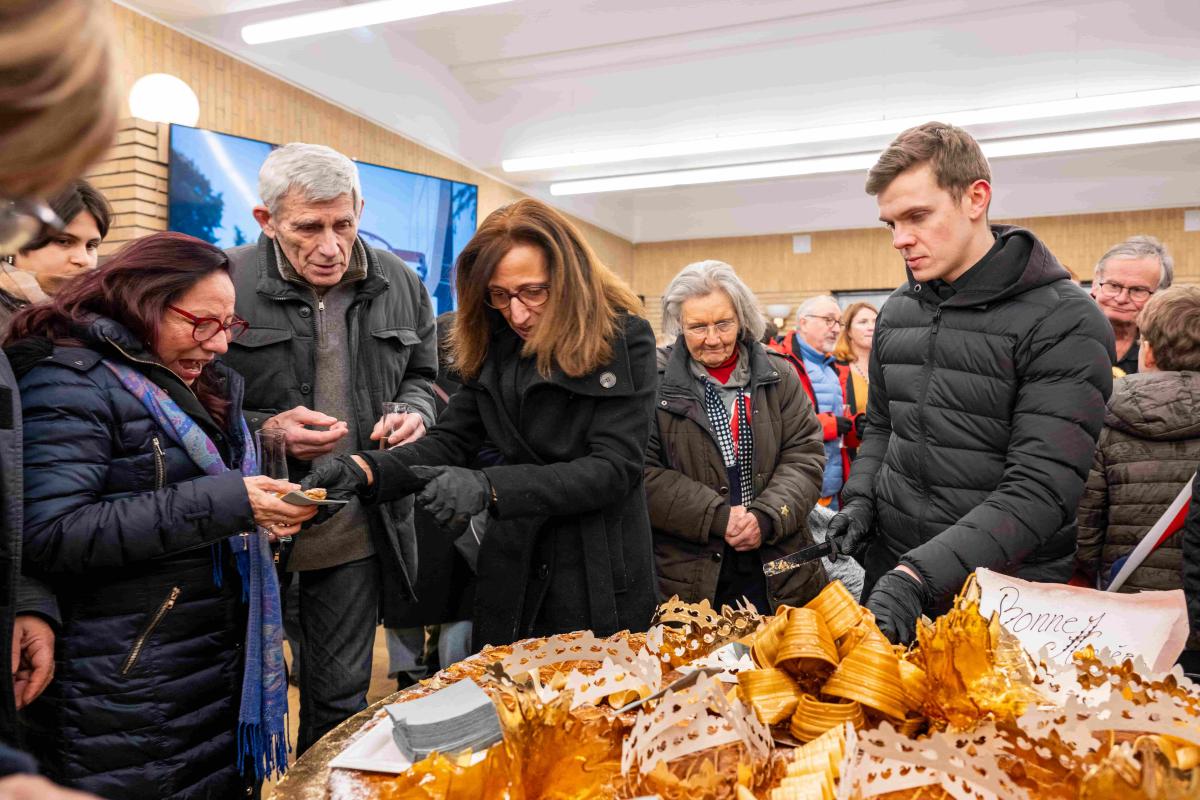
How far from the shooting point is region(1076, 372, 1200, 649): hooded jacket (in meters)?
2.12

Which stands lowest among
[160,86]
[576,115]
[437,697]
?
[437,697]

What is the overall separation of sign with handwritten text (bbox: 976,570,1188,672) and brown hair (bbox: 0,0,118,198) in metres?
1.03

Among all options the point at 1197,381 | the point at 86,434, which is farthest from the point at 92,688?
the point at 1197,381

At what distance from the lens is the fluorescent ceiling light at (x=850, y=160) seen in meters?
8.59

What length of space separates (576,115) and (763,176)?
2259mm

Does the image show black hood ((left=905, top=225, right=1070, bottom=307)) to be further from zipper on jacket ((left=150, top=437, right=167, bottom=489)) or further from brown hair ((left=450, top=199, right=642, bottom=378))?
zipper on jacket ((left=150, top=437, right=167, bottom=489))

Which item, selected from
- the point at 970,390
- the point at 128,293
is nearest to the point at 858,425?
the point at 970,390

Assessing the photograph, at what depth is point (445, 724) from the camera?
0.92 metres

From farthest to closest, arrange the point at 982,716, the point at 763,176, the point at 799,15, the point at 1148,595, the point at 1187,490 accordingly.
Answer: the point at 763,176, the point at 799,15, the point at 1187,490, the point at 1148,595, the point at 982,716

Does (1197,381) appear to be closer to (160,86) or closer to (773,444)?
(773,444)

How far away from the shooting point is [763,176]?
10133 mm

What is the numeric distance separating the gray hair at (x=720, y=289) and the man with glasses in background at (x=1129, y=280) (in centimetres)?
111

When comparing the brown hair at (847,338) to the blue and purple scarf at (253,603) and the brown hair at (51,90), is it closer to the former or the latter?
the blue and purple scarf at (253,603)

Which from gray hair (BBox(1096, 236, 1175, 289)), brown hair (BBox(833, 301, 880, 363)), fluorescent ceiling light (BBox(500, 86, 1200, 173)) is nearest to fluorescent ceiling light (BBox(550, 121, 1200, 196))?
fluorescent ceiling light (BBox(500, 86, 1200, 173))
